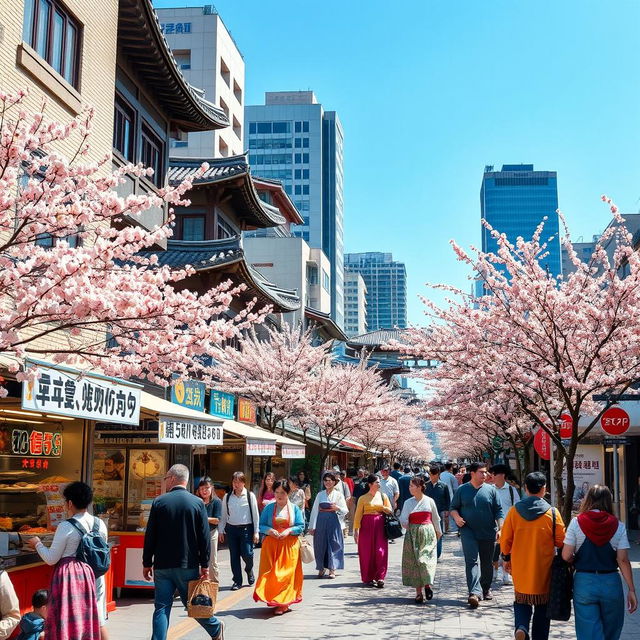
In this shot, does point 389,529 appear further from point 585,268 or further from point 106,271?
point 106,271

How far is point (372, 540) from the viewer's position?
13.5m

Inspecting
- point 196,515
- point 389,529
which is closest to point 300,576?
point 389,529

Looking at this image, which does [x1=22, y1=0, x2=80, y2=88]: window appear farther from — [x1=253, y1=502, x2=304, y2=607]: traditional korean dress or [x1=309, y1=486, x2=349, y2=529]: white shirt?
[x1=309, y1=486, x2=349, y2=529]: white shirt

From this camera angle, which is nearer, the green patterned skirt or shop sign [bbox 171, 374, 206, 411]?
the green patterned skirt

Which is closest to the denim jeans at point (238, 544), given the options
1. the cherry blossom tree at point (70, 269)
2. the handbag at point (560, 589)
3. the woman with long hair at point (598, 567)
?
the cherry blossom tree at point (70, 269)

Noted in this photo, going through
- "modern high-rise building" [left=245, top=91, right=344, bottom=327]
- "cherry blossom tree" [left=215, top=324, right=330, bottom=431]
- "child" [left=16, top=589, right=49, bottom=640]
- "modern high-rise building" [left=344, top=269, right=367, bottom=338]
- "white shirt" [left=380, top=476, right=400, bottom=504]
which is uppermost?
"modern high-rise building" [left=245, top=91, right=344, bottom=327]

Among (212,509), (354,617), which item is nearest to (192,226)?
(212,509)

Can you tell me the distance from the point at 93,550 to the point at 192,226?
976 inches

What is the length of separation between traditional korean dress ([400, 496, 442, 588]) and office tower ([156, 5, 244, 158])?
41.4 metres

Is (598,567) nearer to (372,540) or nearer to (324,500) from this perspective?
(372,540)

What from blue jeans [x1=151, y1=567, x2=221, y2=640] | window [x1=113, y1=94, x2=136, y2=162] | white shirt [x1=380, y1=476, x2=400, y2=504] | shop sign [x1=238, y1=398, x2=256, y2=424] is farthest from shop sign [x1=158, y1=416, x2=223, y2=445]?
shop sign [x1=238, y1=398, x2=256, y2=424]

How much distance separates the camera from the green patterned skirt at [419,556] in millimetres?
11641

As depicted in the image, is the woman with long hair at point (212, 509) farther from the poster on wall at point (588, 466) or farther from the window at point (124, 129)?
the poster on wall at point (588, 466)

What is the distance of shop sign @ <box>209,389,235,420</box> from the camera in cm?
2091
